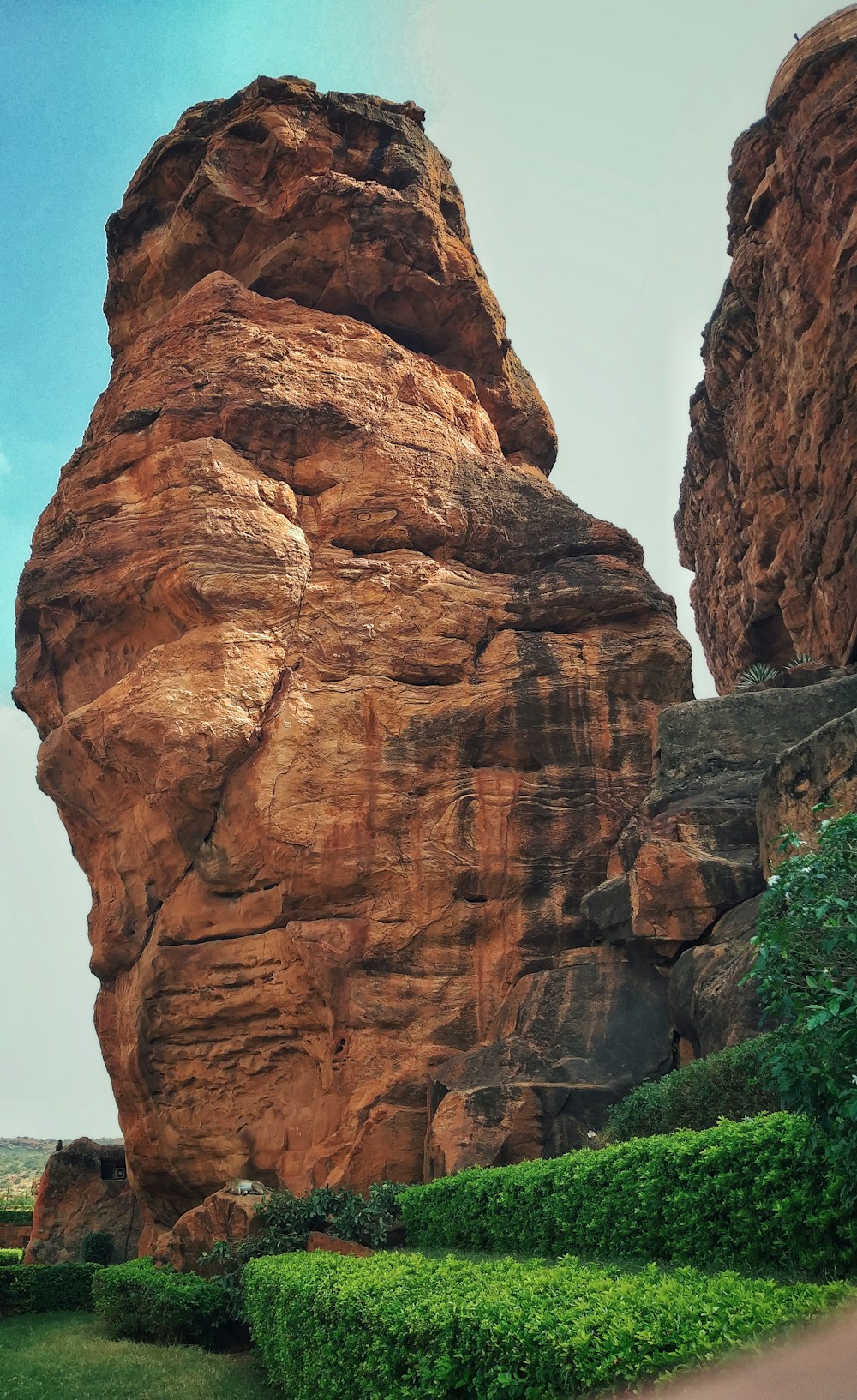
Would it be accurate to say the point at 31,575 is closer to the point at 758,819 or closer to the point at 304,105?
the point at 304,105

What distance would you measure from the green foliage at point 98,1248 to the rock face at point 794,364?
Result: 68.0 ft

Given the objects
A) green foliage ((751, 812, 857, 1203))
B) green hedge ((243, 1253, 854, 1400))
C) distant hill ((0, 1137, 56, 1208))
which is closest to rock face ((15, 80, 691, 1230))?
green hedge ((243, 1253, 854, 1400))

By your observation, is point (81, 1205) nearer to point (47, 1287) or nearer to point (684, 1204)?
point (47, 1287)

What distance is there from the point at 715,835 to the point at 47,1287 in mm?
14987

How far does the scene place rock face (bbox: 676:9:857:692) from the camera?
23.1 m

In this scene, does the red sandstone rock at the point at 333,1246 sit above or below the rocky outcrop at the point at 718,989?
below

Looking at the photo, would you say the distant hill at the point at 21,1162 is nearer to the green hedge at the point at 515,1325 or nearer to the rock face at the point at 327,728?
the rock face at the point at 327,728

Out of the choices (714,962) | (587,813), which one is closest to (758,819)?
(714,962)

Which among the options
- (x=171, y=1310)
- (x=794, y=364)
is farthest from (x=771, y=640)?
(x=171, y=1310)

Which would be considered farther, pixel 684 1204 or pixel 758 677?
pixel 758 677

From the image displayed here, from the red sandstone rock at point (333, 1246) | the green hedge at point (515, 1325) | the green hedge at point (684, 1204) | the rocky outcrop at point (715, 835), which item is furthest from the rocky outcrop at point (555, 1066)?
the green hedge at point (515, 1325)

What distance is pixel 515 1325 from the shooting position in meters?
6.50

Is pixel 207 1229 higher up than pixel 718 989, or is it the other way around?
pixel 718 989

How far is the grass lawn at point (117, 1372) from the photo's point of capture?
1132 centimetres
